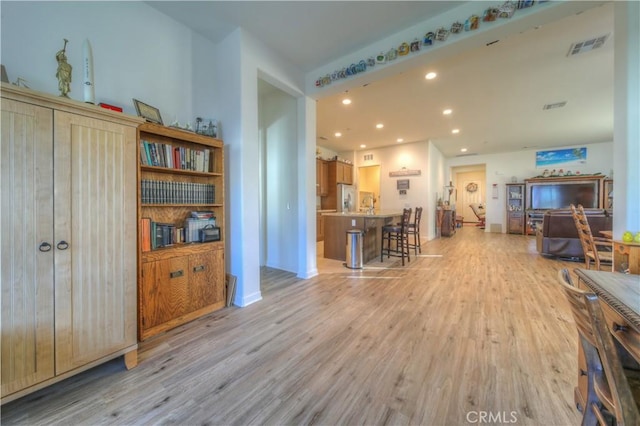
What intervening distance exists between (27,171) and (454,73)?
4637 millimetres

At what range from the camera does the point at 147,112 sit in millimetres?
2297

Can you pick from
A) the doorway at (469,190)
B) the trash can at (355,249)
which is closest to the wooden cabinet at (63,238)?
the trash can at (355,249)

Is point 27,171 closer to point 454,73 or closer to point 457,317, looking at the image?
point 457,317

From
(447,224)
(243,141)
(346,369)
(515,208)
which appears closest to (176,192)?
(243,141)

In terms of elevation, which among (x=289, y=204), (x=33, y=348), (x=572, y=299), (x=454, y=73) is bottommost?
(x=33, y=348)

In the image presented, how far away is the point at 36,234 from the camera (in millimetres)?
1357

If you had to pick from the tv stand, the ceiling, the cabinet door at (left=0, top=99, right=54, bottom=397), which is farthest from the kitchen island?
Result: the tv stand

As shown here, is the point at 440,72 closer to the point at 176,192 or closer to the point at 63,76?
the point at 176,192

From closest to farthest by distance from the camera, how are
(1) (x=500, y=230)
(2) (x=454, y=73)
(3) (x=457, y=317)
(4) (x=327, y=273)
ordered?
(3) (x=457, y=317), (2) (x=454, y=73), (4) (x=327, y=273), (1) (x=500, y=230)

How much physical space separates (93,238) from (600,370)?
270cm

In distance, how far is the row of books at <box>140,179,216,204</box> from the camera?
2.15 m

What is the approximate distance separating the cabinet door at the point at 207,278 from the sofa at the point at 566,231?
621 cm

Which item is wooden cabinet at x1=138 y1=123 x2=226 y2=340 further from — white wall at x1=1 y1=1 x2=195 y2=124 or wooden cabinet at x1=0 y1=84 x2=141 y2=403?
white wall at x1=1 y1=1 x2=195 y2=124

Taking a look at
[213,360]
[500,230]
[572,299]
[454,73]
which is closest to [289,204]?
[213,360]
